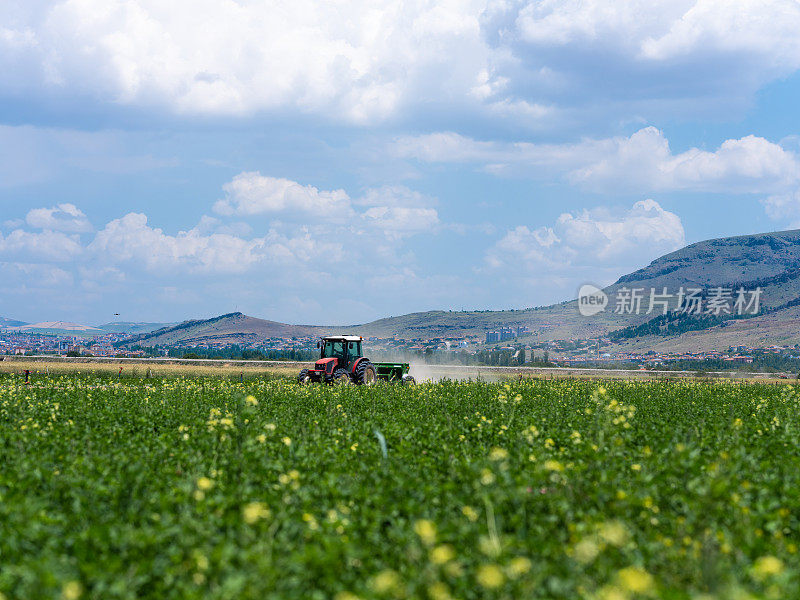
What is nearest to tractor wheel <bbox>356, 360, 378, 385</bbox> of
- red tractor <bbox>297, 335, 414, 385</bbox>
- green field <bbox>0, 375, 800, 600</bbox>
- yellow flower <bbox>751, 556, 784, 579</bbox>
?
red tractor <bbox>297, 335, 414, 385</bbox>

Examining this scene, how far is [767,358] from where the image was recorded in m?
174

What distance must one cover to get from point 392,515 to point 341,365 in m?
25.2

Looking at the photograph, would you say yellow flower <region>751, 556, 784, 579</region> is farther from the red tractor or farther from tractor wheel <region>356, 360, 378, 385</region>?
tractor wheel <region>356, 360, 378, 385</region>

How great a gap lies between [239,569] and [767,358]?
7584 inches

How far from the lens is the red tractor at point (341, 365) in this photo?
31.9 metres

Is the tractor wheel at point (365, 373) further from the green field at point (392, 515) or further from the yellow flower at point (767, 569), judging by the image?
the yellow flower at point (767, 569)

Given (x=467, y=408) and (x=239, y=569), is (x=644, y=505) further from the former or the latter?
(x=467, y=408)

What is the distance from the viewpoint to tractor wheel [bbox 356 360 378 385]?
32.9 metres

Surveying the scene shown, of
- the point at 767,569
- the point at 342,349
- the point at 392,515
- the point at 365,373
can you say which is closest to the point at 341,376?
the point at 365,373

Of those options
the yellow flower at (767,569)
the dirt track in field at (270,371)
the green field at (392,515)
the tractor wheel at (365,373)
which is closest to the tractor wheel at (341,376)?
the tractor wheel at (365,373)

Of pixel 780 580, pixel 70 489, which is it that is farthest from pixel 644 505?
pixel 70 489

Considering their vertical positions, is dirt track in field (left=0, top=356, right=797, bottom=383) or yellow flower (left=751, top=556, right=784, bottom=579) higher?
yellow flower (left=751, top=556, right=784, bottom=579)

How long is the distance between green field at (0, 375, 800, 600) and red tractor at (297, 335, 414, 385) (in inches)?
648

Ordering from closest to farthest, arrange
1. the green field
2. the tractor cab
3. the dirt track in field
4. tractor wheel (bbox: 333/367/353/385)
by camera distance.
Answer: the green field
tractor wheel (bbox: 333/367/353/385)
the tractor cab
the dirt track in field
